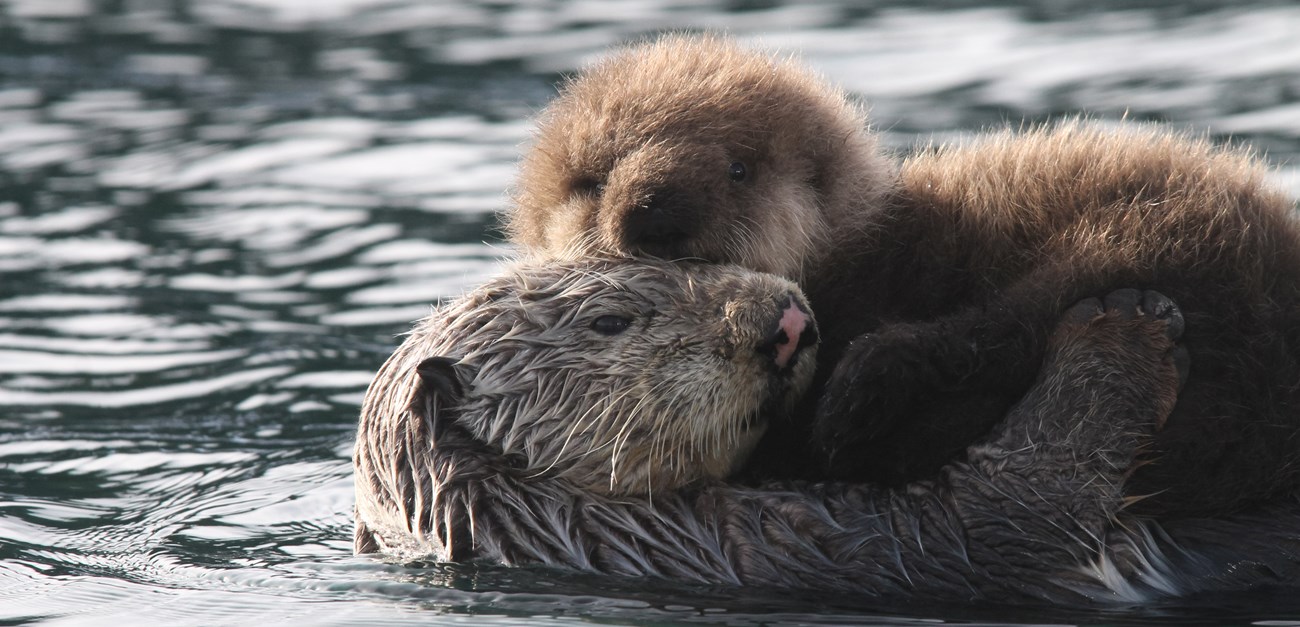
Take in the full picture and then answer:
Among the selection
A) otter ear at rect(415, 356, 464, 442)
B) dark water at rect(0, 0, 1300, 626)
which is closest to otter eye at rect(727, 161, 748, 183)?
otter ear at rect(415, 356, 464, 442)

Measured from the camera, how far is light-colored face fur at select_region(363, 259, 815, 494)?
4.02 m

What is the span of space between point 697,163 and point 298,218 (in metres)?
4.84

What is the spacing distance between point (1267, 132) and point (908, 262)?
5032 millimetres

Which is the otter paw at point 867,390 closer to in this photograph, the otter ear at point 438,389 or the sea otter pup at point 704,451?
the sea otter pup at point 704,451

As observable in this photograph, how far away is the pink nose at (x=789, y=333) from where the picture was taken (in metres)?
3.96

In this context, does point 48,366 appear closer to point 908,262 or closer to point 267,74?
point 908,262

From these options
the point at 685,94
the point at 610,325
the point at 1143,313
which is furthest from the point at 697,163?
the point at 1143,313

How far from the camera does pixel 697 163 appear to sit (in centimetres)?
410

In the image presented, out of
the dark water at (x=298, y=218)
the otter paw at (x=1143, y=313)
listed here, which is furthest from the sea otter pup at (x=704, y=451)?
the dark water at (x=298, y=218)

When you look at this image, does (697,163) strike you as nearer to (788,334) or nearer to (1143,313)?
(788,334)

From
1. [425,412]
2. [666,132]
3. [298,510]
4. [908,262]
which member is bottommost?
[298,510]

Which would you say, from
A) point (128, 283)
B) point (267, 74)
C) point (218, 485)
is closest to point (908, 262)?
point (218, 485)

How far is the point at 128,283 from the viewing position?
7.73 meters

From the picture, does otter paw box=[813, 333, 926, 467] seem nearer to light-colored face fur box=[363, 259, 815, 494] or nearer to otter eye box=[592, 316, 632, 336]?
light-colored face fur box=[363, 259, 815, 494]
